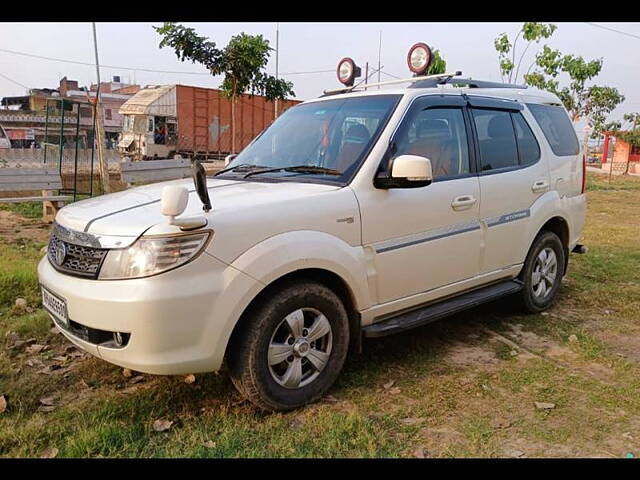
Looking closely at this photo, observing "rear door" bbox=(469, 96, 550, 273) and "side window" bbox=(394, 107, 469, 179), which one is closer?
"side window" bbox=(394, 107, 469, 179)

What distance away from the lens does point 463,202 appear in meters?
3.77

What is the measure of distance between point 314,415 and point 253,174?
1.64 metres

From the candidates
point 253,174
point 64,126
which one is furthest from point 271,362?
point 64,126

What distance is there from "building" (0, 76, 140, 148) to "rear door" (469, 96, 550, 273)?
798 cm

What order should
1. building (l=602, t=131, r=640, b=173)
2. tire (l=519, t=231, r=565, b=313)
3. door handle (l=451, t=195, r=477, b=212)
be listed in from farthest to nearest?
building (l=602, t=131, r=640, b=173)
tire (l=519, t=231, r=565, b=313)
door handle (l=451, t=195, r=477, b=212)

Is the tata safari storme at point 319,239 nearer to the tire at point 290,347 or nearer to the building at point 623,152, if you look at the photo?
the tire at point 290,347

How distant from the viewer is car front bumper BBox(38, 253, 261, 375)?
250 centimetres

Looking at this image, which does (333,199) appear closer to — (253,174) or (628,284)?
(253,174)

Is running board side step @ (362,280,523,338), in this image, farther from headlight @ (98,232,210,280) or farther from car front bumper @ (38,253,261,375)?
headlight @ (98,232,210,280)

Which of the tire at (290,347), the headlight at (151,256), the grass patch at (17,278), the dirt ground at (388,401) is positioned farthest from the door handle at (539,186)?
the grass patch at (17,278)

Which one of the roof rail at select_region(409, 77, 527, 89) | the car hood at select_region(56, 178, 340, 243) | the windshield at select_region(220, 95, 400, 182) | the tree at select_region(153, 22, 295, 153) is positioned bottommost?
the car hood at select_region(56, 178, 340, 243)

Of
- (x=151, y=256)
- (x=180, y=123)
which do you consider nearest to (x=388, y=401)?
(x=151, y=256)

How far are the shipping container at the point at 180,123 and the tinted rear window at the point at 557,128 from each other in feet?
59.3

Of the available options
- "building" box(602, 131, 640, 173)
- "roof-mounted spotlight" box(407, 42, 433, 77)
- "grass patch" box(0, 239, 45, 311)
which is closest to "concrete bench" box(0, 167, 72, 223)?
"grass patch" box(0, 239, 45, 311)
